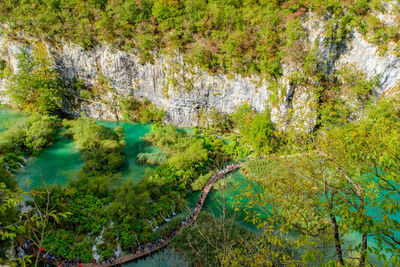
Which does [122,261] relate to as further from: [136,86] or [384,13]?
[384,13]

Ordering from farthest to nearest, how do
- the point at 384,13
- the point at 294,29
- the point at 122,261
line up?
1. the point at 294,29
2. the point at 384,13
3. the point at 122,261

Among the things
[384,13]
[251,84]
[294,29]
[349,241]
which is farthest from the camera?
[251,84]

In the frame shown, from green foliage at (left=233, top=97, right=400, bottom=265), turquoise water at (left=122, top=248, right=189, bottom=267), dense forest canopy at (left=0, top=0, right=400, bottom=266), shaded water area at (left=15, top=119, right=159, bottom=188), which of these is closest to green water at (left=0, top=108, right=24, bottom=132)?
dense forest canopy at (left=0, top=0, right=400, bottom=266)

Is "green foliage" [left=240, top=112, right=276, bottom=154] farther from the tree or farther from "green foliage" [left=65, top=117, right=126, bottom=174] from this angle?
the tree

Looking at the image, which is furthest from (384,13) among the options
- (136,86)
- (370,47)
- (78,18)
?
(78,18)

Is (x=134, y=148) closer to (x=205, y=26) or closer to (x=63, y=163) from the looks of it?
(x=63, y=163)

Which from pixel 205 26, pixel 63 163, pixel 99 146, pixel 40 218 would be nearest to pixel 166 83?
pixel 205 26

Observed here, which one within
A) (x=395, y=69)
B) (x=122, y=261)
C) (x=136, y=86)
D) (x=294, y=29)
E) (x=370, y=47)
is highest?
(x=294, y=29)
